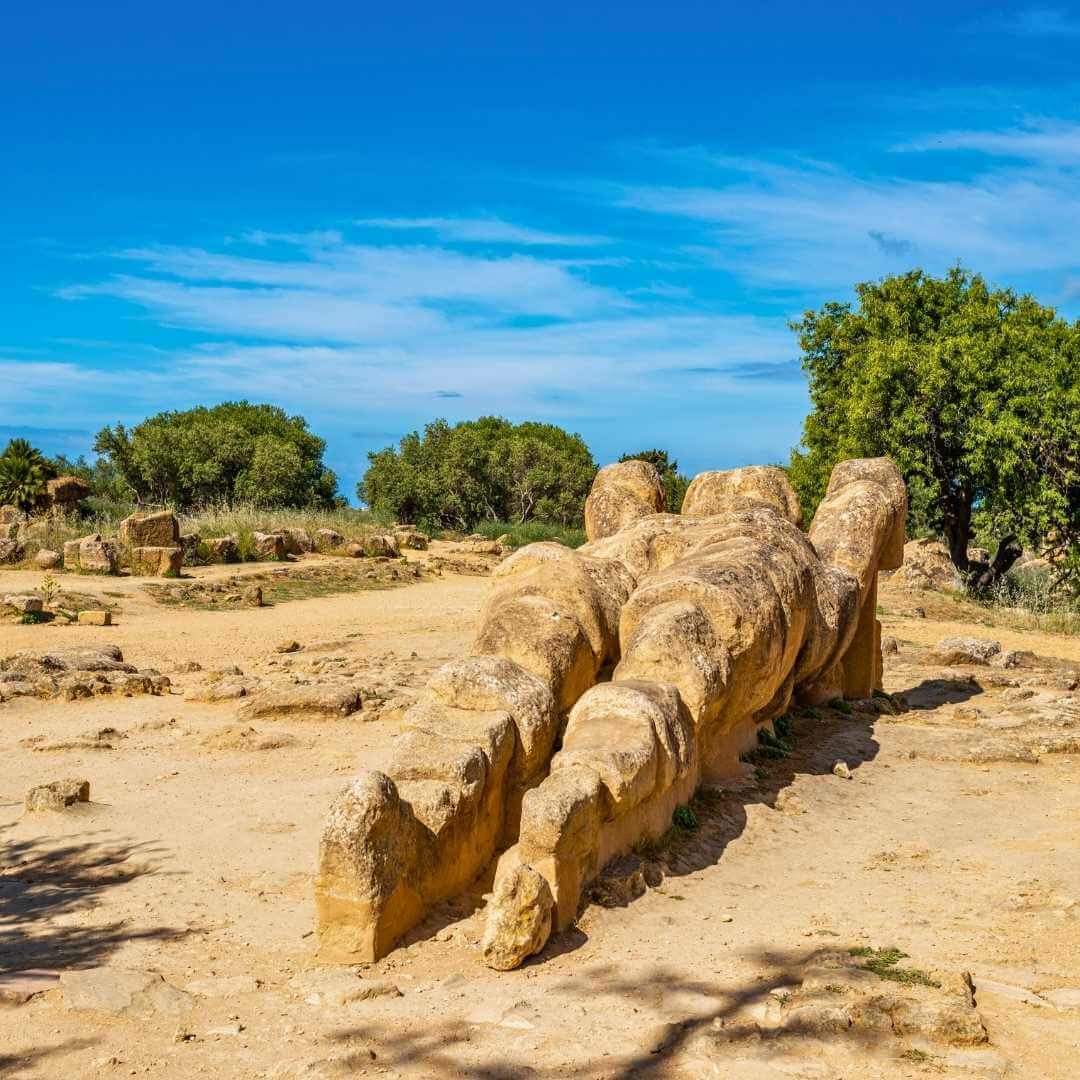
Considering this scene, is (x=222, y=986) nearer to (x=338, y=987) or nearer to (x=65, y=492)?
(x=338, y=987)

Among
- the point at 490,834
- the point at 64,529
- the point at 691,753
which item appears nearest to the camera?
the point at 490,834

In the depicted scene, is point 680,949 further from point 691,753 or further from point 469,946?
point 691,753

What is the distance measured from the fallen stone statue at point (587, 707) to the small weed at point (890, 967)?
1463 mm

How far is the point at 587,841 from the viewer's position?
6355 mm

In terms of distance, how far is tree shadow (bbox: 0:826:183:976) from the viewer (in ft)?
20.1

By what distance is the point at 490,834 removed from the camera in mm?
7031

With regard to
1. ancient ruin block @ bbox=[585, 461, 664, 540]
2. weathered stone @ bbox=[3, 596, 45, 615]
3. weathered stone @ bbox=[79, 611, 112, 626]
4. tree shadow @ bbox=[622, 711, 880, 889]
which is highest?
ancient ruin block @ bbox=[585, 461, 664, 540]

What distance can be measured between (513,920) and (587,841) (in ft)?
2.32

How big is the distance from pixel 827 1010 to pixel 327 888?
2.39 m

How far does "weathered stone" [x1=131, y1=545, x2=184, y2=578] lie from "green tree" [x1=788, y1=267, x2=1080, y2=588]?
12.8 m

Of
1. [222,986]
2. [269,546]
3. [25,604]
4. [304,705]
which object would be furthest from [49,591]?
[222,986]

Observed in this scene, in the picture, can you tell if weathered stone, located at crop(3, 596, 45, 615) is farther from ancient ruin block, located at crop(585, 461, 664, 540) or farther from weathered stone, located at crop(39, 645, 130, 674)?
ancient ruin block, located at crop(585, 461, 664, 540)

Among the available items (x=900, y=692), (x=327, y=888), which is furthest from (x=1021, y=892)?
(x=900, y=692)

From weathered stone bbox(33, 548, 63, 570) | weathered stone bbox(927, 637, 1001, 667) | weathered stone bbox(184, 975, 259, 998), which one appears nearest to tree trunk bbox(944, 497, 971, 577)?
weathered stone bbox(927, 637, 1001, 667)
